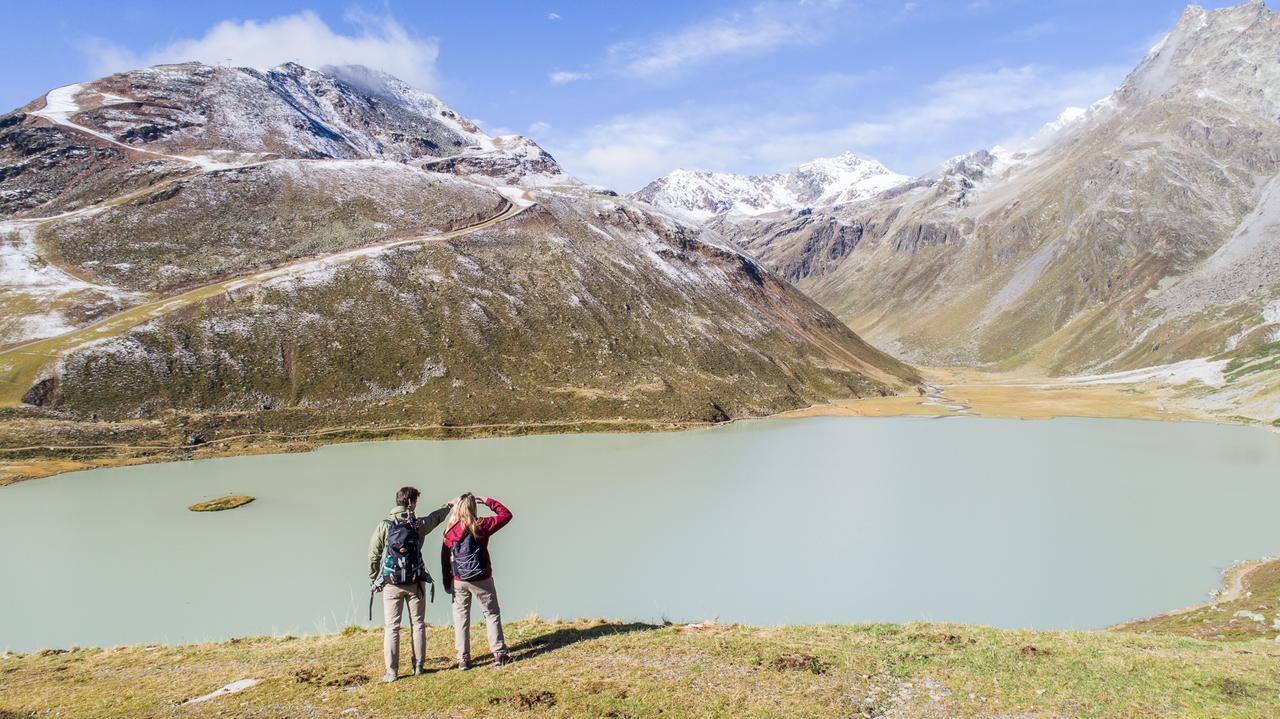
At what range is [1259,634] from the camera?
22.4 meters

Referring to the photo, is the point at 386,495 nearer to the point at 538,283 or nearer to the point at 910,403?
the point at 538,283

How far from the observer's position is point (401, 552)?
45.6 ft

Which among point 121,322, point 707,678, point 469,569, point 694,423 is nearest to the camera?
point 707,678

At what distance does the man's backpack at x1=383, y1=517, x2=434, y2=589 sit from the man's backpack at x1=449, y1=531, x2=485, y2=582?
0.75 metres

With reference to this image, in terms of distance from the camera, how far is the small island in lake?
46.2 metres

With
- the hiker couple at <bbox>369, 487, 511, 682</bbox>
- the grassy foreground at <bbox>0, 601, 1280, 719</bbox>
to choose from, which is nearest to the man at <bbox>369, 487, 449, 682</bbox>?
the hiker couple at <bbox>369, 487, 511, 682</bbox>

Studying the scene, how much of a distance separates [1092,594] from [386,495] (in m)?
43.4

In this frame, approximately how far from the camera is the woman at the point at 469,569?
46.7ft

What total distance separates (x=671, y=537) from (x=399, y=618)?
25.8m

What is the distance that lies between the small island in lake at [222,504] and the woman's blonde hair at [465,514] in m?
41.2

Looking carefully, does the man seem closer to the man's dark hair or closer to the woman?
the man's dark hair

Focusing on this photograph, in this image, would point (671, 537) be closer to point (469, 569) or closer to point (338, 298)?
point (469, 569)

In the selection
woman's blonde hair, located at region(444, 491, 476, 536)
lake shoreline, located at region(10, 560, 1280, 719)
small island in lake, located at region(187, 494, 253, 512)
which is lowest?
small island in lake, located at region(187, 494, 253, 512)

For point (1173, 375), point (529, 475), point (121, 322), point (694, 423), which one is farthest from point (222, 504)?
point (1173, 375)
